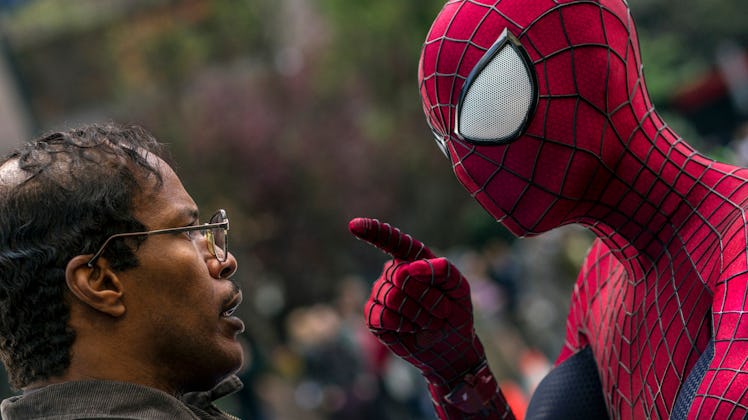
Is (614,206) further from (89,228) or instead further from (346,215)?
(346,215)

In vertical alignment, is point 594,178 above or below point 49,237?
above

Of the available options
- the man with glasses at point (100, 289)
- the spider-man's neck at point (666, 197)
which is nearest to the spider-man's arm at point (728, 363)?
the spider-man's neck at point (666, 197)

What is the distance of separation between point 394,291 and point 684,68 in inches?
353

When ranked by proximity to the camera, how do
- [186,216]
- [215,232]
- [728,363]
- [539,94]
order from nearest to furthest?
[728,363] → [539,94] → [186,216] → [215,232]

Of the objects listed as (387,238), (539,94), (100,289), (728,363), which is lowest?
(728,363)

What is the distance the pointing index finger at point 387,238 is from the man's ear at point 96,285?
0.50m

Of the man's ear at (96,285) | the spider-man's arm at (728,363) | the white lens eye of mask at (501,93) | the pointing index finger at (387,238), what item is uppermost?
the white lens eye of mask at (501,93)

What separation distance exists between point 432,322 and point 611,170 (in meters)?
0.51

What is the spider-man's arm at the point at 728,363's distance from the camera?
165 centimetres

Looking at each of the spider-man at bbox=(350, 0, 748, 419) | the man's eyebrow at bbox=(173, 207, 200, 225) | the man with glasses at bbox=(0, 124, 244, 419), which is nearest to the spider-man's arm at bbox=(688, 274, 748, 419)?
the spider-man at bbox=(350, 0, 748, 419)

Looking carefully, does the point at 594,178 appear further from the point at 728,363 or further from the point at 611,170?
the point at 728,363

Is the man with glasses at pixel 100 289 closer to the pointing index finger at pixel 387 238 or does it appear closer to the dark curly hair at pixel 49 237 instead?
the dark curly hair at pixel 49 237

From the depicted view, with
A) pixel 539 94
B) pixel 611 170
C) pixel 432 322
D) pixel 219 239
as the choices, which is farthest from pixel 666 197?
pixel 219 239

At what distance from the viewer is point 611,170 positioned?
1.93 m
